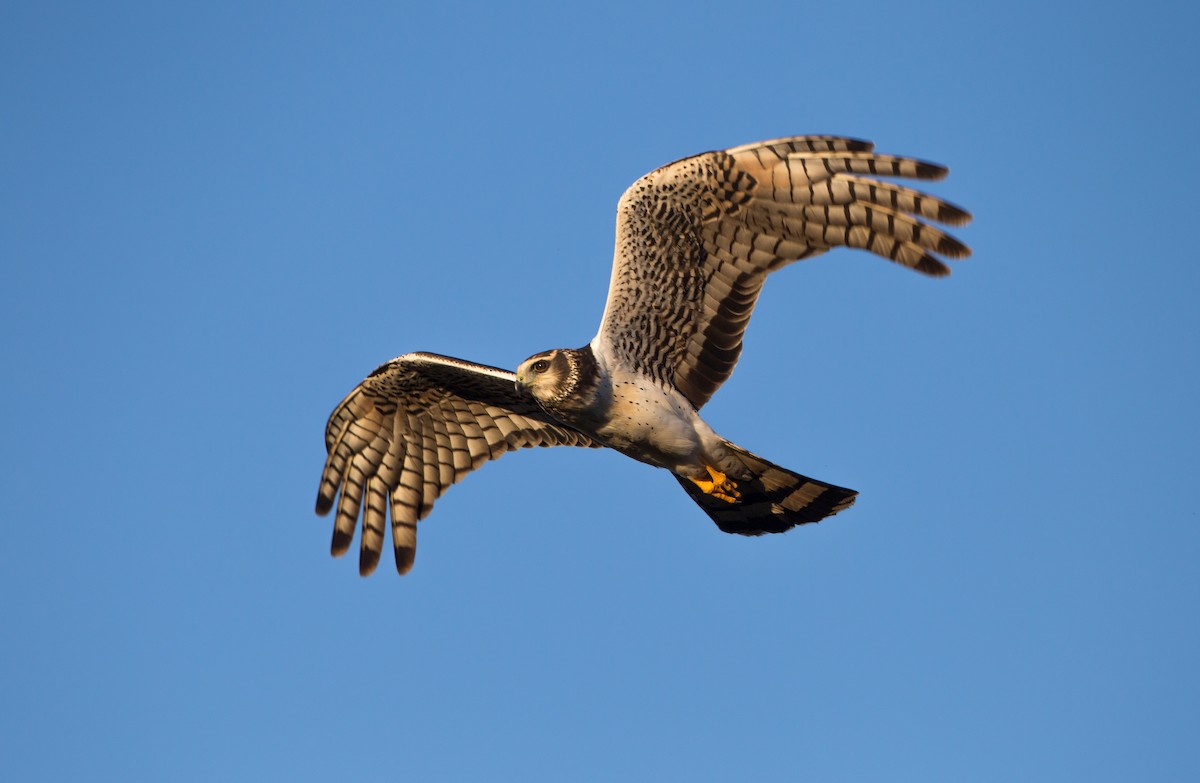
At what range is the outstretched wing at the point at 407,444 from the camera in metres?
11.8

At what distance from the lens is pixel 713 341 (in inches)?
409

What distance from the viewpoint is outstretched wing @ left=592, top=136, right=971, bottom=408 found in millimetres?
9273

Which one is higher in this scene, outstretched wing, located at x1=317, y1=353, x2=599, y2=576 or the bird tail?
outstretched wing, located at x1=317, y1=353, x2=599, y2=576

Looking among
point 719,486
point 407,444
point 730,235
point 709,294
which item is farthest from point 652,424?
point 407,444

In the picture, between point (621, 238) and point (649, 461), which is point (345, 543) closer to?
point (649, 461)

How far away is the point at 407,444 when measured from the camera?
12.0 metres

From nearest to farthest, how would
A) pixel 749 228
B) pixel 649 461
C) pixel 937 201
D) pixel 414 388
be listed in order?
1. pixel 937 201
2. pixel 749 228
3. pixel 649 461
4. pixel 414 388

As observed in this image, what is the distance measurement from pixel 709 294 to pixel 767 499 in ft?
5.55

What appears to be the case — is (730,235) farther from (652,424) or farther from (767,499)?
(767,499)

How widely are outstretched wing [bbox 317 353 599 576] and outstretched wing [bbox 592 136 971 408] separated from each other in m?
1.67

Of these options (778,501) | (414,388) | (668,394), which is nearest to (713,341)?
(668,394)

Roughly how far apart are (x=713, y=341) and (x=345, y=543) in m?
3.85

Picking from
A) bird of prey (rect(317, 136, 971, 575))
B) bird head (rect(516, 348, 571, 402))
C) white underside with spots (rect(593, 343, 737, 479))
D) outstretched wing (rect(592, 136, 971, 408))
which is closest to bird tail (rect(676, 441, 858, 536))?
bird of prey (rect(317, 136, 971, 575))

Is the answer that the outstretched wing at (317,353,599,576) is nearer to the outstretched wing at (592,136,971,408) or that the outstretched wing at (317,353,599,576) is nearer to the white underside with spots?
the white underside with spots
